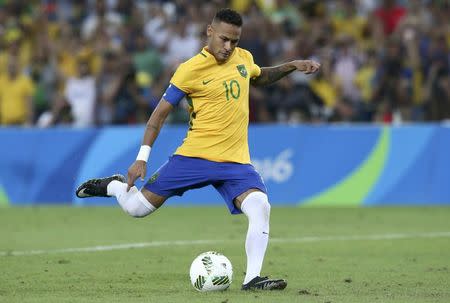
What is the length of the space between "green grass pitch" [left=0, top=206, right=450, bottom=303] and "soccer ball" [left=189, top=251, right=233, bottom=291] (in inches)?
4.2

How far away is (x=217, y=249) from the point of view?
13.0 m

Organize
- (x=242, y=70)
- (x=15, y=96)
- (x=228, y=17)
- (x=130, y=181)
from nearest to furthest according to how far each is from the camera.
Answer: (x=228, y=17)
(x=130, y=181)
(x=242, y=70)
(x=15, y=96)

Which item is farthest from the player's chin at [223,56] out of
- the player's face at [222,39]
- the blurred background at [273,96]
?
the blurred background at [273,96]

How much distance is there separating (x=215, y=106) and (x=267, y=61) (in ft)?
37.3

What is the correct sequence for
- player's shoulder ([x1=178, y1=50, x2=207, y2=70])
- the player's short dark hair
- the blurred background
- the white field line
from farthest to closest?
the blurred background, the white field line, player's shoulder ([x1=178, y1=50, x2=207, y2=70]), the player's short dark hair

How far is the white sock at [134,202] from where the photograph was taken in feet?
32.3

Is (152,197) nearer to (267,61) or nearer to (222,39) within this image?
(222,39)

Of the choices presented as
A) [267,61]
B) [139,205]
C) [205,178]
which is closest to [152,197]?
[139,205]

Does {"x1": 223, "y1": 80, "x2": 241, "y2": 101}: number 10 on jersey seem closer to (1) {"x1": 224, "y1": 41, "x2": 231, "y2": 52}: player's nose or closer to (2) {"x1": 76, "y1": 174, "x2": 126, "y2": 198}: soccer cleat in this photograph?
(1) {"x1": 224, "y1": 41, "x2": 231, "y2": 52}: player's nose

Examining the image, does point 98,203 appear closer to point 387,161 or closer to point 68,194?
point 68,194

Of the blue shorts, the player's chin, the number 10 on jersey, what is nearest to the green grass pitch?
the blue shorts

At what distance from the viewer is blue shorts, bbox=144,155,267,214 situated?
31.3 ft

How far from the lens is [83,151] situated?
1986 centimetres

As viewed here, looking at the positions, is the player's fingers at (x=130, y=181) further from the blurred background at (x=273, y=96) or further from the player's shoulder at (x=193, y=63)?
the blurred background at (x=273, y=96)
